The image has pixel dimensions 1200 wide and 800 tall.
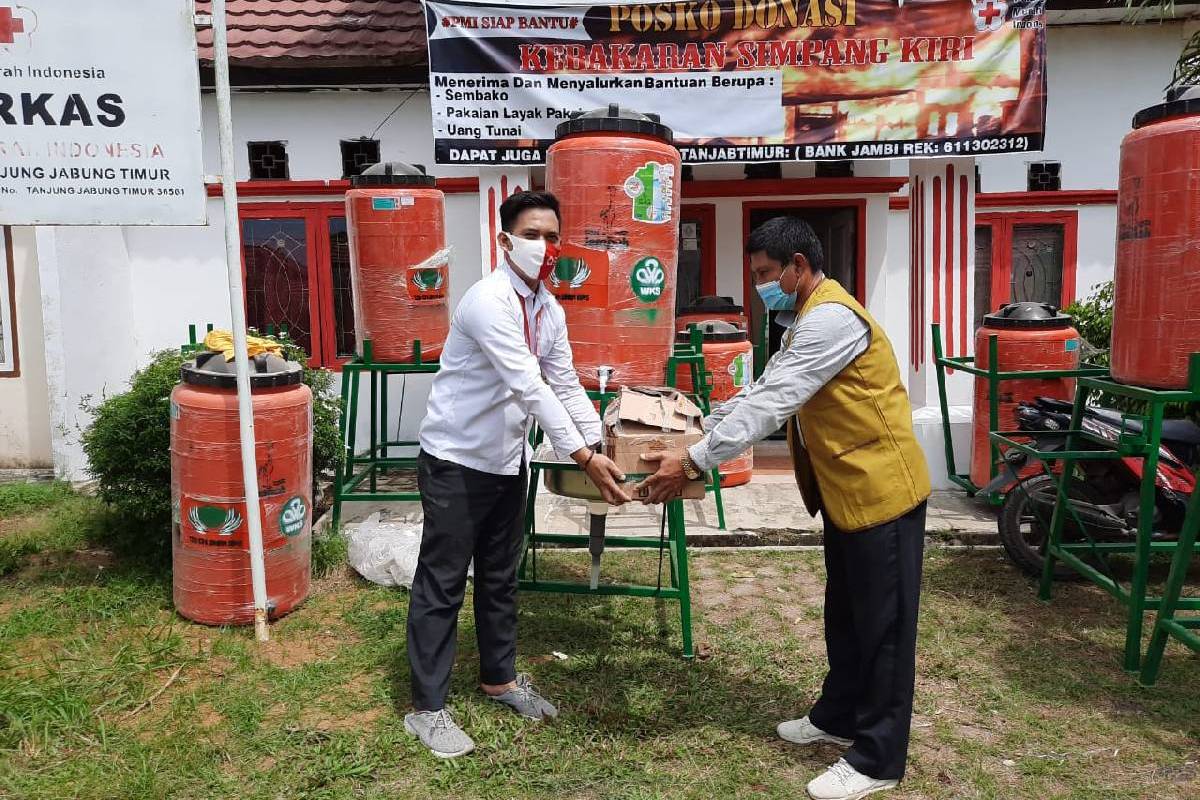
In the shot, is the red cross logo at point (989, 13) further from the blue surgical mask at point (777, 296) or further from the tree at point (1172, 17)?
the blue surgical mask at point (777, 296)

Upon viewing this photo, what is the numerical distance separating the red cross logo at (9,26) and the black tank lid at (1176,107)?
449 cm

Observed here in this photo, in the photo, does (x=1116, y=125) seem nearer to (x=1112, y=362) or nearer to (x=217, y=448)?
(x=1112, y=362)

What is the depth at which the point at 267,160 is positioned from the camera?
7.18m

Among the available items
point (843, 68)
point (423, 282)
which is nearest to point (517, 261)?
point (423, 282)

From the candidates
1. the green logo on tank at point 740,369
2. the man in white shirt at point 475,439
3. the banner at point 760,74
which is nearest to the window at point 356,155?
the banner at point 760,74

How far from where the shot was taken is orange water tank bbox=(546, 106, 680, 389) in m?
4.09

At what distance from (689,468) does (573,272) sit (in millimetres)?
1534

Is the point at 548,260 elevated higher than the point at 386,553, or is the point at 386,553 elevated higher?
the point at 548,260

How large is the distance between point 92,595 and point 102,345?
3.16 m

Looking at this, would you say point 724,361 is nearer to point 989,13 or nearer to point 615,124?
point 615,124

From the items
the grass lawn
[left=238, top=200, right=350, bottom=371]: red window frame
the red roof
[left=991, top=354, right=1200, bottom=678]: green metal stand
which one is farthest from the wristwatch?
the red roof

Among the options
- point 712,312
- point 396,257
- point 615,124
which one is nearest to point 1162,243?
point 615,124

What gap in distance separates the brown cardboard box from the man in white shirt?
2.8 inches

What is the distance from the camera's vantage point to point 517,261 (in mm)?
3045
